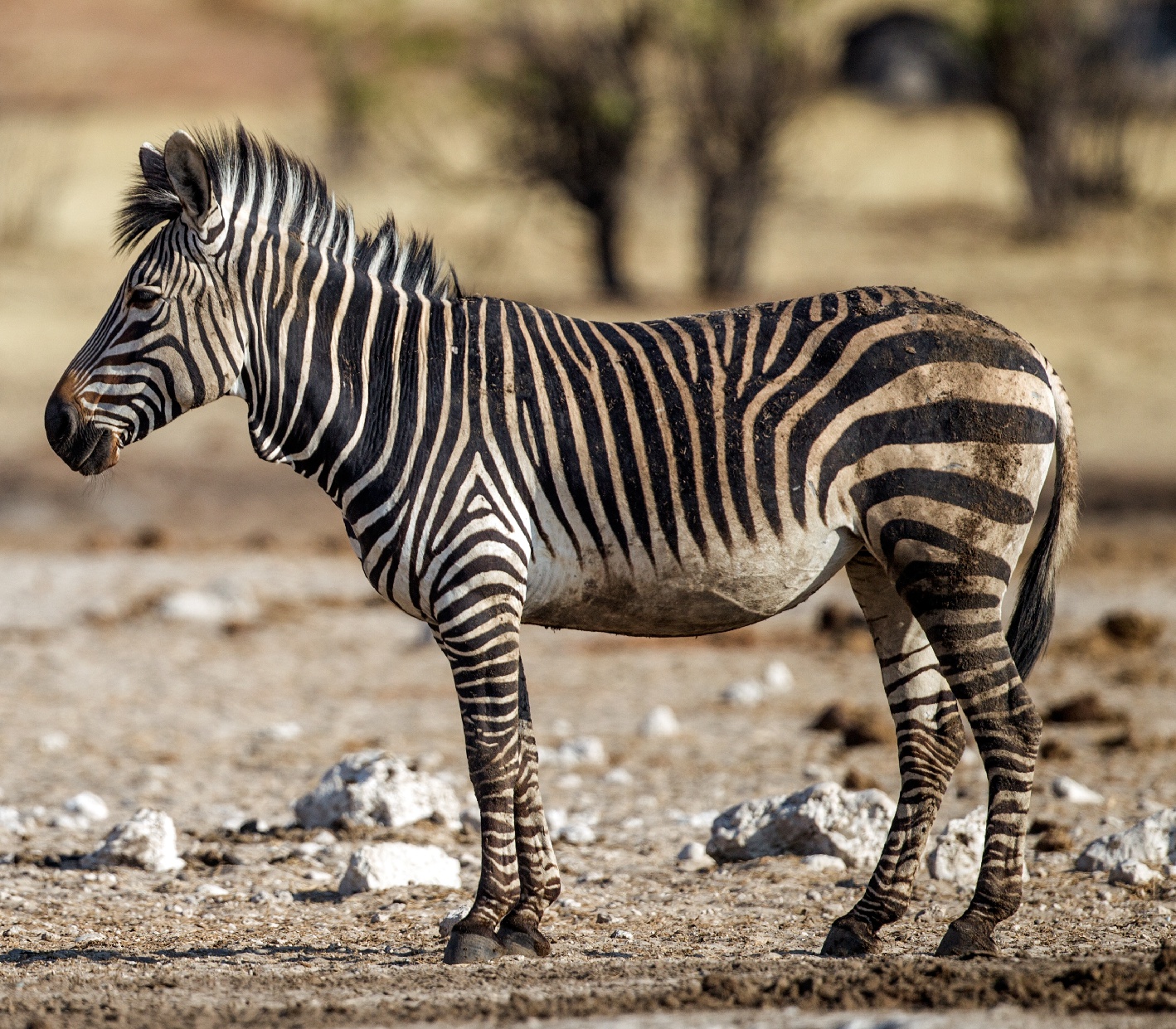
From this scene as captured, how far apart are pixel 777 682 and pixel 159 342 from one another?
5546mm

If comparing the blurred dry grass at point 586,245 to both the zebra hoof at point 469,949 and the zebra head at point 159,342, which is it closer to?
the zebra head at point 159,342

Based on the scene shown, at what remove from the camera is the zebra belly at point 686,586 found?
16.4 ft

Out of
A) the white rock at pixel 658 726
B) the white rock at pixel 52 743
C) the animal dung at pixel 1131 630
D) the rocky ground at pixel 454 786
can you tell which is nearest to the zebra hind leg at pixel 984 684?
the rocky ground at pixel 454 786

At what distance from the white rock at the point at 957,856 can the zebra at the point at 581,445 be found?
83cm

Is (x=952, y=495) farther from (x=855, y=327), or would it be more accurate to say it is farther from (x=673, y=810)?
(x=673, y=810)

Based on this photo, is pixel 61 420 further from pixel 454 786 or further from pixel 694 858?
pixel 454 786

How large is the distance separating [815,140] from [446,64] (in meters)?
8.07

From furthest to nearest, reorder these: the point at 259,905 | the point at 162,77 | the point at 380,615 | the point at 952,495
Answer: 1. the point at 162,77
2. the point at 380,615
3. the point at 259,905
4. the point at 952,495

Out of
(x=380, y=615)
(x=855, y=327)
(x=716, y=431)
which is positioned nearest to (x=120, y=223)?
(x=716, y=431)

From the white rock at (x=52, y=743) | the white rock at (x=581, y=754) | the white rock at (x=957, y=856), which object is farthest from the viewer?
the white rock at (x=52, y=743)

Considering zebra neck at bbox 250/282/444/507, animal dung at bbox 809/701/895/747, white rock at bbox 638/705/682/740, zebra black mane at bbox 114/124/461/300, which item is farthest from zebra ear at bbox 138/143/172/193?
animal dung at bbox 809/701/895/747

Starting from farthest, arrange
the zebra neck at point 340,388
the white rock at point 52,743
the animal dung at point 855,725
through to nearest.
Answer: the white rock at point 52,743 < the animal dung at point 855,725 < the zebra neck at point 340,388

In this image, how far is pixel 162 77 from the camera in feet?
157

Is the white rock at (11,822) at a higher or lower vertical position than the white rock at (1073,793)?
lower
